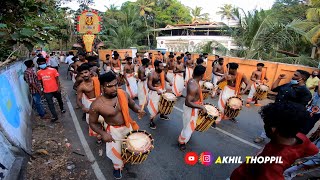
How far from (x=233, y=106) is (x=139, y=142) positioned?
3.17 metres

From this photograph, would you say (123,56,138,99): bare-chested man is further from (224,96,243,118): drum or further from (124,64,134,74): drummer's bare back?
(224,96,243,118): drum

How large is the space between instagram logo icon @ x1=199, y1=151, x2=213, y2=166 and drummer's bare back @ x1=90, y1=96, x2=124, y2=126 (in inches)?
79.6

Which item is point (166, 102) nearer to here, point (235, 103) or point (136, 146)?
point (235, 103)

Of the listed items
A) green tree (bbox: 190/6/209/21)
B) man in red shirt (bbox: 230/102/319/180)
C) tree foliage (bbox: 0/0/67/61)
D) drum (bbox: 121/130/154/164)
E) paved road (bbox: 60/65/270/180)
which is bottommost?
paved road (bbox: 60/65/270/180)

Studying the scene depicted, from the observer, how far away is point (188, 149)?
5.02 metres

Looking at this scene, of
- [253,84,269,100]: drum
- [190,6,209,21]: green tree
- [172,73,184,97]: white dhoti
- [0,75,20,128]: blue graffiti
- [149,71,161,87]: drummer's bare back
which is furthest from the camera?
[190,6,209,21]: green tree

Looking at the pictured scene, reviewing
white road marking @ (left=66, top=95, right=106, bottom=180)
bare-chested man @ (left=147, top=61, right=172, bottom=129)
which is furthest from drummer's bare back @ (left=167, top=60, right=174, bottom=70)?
white road marking @ (left=66, top=95, right=106, bottom=180)

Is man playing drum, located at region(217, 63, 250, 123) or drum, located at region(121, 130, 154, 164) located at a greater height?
man playing drum, located at region(217, 63, 250, 123)

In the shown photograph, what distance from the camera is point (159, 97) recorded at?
241 inches

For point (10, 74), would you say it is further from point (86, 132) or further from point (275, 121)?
point (275, 121)

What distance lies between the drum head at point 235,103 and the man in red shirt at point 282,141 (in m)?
3.57

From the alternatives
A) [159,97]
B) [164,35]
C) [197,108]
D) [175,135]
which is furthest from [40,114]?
[164,35]

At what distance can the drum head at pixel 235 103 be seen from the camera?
565cm

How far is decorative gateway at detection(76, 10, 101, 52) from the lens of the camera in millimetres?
18609
